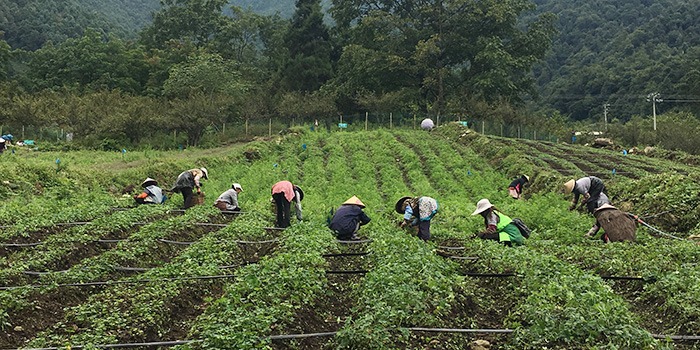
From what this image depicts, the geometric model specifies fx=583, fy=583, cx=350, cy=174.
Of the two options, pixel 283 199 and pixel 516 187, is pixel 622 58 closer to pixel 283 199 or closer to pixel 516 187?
pixel 516 187

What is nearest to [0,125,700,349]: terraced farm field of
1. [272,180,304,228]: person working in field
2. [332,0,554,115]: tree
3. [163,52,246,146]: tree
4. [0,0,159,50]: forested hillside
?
[272,180,304,228]: person working in field

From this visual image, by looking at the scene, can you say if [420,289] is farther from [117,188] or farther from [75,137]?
[75,137]

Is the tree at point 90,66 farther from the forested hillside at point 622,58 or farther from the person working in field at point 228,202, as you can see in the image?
the forested hillside at point 622,58

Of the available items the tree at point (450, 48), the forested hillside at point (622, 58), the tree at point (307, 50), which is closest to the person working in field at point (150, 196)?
the tree at point (450, 48)

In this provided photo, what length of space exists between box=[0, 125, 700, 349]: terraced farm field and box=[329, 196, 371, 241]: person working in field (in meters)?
0.28

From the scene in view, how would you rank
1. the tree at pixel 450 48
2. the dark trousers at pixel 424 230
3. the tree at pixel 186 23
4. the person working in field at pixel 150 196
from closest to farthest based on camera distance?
the dark trousers at pixel 424 230
the person working in field at pixel 150 196
the tree at pixel 450 48
the tree at pixel 186 23

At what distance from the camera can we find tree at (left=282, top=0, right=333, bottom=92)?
58.2 m

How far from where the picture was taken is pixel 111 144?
1492 inches

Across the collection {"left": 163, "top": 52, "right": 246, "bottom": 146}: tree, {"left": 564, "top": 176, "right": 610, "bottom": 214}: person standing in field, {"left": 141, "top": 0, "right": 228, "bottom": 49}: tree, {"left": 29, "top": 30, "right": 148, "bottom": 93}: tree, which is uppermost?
{"left": 141, "top": 0, "right": 228, "bottom": 49}: tree

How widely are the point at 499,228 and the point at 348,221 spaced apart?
339 centimetres

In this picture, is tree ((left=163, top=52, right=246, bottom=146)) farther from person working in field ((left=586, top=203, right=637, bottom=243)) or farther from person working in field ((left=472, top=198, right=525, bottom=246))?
person working in field ((left=586, top=203, right=637, bottom=243))

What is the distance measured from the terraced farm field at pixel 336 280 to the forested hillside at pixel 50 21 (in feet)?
223

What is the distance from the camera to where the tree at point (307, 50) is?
58156mm

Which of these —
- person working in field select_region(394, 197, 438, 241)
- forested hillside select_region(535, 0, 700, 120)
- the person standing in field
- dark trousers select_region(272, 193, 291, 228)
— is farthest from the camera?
forested hillside select_region(535, 0, 700, 120)
